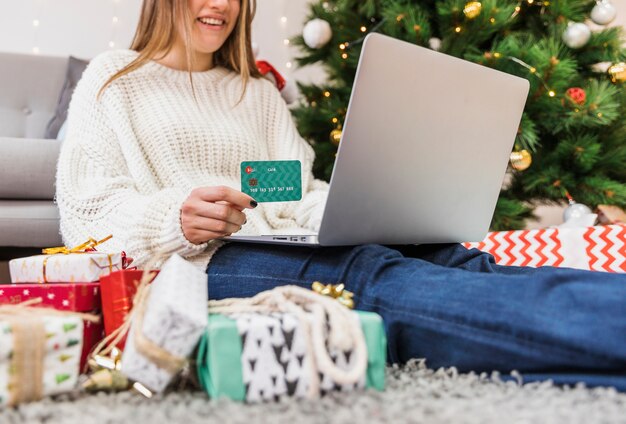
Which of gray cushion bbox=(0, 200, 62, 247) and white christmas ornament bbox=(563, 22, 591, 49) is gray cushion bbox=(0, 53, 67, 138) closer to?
gray cushion bbox=(0, 200, 62, 247)

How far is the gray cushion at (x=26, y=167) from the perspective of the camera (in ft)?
4.81

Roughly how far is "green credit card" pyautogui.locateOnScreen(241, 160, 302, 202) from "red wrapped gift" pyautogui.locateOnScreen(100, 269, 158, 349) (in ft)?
0.86

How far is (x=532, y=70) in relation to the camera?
154 centimetres

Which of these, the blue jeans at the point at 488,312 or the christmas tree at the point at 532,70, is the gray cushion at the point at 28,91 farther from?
the blue jeans at the point at 488,312

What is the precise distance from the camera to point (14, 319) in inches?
23.2

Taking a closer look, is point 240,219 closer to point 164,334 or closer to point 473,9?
point 164,334

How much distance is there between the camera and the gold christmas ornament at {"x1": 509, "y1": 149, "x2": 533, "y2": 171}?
1.58 meters

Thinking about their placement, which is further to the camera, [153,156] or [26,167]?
[26,167]

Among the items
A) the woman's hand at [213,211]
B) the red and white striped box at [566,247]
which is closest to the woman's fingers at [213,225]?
the woman's hand at [213,211]

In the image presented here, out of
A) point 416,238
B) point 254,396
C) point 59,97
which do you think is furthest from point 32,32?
point 254,396

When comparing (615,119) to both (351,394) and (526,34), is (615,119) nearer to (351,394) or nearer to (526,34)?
(526,34)

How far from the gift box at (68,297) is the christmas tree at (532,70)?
1108mm

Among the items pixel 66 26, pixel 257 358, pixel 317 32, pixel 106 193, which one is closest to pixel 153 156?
pixel 106 193

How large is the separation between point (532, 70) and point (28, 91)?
174 centimetres
